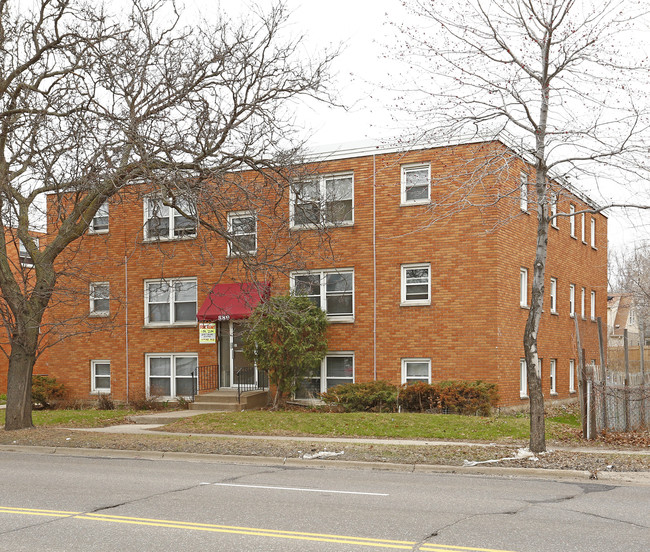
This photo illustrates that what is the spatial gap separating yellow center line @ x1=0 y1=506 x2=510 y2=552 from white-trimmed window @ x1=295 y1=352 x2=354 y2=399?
15.3 meters

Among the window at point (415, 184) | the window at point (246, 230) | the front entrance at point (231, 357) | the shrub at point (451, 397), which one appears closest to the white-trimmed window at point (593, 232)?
the window at point (415, 184)

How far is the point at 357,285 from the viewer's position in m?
23.9

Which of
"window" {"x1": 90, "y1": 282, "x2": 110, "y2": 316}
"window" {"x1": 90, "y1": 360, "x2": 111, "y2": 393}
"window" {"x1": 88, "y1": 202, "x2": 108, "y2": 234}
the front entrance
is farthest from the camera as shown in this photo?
"window" {"x1": 88, "y1": 202, "x2": 108, "y2": 234}

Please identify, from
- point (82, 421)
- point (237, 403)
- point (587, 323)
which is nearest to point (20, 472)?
point (82, 421)

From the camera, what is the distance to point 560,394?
90.7 ft

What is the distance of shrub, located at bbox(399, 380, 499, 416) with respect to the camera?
2050 centimetres

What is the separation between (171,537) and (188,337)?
1915 centimetres

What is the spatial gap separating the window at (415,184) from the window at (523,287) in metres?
3.94

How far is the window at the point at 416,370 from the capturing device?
22.9 m

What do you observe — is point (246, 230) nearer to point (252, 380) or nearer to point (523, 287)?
point (252, 380)

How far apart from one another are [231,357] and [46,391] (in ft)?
21.6

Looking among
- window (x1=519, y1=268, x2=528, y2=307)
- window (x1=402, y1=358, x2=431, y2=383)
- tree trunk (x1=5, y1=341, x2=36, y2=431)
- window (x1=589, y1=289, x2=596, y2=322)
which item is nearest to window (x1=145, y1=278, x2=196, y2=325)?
window (x1=402, y1=358, x2=431, y2=383)

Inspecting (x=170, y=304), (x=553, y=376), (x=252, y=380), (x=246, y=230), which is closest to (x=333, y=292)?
(x=252, y=380)

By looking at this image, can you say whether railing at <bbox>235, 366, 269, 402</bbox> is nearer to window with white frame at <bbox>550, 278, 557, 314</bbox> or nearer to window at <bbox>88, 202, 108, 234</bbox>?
window at <bbox>88, 202, 108, 234</bbox>
